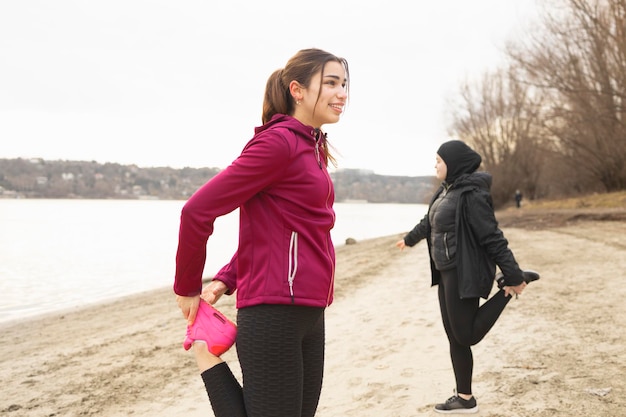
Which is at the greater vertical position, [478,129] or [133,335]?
[478,129]

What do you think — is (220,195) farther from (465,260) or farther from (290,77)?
(465,260)

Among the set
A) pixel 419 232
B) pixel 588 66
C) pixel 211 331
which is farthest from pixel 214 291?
pixel 588 66

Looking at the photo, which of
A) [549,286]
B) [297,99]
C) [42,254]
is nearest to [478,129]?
[42,254]

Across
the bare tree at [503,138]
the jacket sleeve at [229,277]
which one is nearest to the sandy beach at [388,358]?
the jacket sleeve at [229,277]

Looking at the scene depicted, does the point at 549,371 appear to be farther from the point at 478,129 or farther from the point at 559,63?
the point at 478,129

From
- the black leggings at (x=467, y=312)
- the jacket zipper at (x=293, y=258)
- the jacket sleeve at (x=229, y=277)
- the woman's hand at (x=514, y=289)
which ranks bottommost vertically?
the black leggings at (x=467, y=312)

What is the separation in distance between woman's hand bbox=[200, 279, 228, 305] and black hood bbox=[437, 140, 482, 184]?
2241 millimetres

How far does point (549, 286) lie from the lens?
26.4 ft

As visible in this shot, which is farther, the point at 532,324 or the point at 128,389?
the point at 532,324

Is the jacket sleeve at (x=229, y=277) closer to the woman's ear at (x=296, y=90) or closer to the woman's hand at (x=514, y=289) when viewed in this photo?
the woman's ear at (x=296, y=90)

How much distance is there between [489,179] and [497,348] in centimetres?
231

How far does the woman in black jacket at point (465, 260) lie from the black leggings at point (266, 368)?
6.34 ft

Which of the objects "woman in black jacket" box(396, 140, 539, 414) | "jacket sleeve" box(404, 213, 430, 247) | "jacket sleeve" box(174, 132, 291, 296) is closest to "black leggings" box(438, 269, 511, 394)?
"woman in black jacket" box(396, 140, 539, 414)

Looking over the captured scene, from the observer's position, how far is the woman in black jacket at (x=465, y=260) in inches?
133
